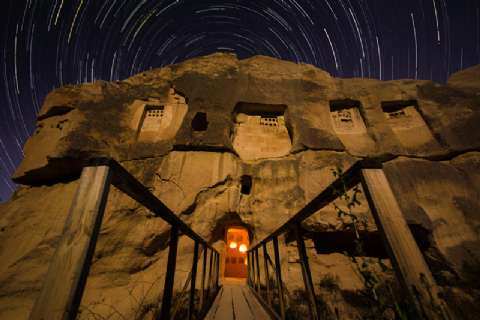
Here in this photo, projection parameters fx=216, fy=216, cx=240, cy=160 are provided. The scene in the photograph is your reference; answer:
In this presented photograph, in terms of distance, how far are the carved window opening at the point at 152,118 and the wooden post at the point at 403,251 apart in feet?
35.8

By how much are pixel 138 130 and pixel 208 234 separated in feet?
20.4

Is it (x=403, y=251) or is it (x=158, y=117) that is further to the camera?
(x=158, y=117)

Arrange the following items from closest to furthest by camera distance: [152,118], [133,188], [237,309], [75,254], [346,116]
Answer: [75,254], [133,188], [237,309], [152,118], [346,116]

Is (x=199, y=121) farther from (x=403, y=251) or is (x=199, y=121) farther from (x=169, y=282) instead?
(x=403, y=251)

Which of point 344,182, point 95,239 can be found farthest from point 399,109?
point 95,239

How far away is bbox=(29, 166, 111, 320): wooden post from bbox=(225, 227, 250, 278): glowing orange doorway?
12114 millimetres

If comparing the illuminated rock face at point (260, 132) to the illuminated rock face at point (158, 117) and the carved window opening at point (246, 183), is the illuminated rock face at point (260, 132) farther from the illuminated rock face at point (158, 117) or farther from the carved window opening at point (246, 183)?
the illuminated rock face at point (158, 117)

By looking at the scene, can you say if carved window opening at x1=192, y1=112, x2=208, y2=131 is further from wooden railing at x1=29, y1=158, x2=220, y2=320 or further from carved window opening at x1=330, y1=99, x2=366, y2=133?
wooden railing at x1=29, y1=158, x2=220, y2=320

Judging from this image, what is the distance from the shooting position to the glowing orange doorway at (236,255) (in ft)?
41.4

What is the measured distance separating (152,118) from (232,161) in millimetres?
4970

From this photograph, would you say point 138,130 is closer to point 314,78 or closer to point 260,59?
point 260,59

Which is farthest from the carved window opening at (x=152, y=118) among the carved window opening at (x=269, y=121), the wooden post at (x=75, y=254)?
the wooden post at (x=75, y=254)

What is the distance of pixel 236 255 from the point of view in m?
13.0

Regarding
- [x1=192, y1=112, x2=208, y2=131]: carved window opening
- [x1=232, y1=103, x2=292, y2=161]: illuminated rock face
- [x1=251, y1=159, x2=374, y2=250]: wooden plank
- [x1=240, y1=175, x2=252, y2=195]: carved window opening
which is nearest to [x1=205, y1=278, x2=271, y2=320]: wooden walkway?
[x1=251, y1=159, x2=374, y2=250]: wooden plank
